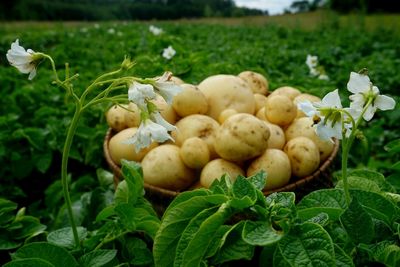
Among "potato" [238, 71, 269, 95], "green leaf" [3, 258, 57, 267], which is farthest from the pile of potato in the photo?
"green leaf" [3, 258, 57, 267]

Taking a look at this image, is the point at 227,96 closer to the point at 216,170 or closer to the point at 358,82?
the point at 216,170

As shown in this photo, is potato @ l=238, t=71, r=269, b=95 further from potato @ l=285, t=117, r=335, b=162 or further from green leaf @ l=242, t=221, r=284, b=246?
green leaf @ l=242, t=221, r=284, b=246

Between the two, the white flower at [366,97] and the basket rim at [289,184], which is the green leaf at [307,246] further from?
the basket rim at [289,184]

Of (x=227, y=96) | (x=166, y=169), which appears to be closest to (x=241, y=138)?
(x=166, y=169)

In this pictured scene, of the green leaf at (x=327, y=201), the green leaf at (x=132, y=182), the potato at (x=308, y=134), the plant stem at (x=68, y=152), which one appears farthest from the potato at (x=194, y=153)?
the green leaf at (x=327, y=201)

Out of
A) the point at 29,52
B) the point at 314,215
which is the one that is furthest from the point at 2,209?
the point at 314,215

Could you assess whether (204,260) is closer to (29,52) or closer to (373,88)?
(373,88)
